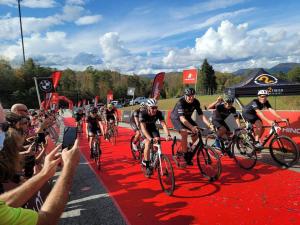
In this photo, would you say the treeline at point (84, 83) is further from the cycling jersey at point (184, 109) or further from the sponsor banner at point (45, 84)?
the cycling jersey at point (184, 109)

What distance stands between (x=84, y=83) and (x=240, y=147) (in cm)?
11427

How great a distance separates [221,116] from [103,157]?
4.84 metres

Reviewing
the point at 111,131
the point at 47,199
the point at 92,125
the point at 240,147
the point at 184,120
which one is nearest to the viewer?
the point at 47,199

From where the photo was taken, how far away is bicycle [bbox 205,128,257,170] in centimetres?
816

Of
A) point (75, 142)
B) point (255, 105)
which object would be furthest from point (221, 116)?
point (75, 142)

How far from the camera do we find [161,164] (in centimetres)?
667

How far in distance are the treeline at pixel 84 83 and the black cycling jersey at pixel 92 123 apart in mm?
64013

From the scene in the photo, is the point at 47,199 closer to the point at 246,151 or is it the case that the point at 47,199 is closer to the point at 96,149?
the point at 246,151

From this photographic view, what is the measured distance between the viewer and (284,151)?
809cm

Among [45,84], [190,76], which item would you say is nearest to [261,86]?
[190,76]

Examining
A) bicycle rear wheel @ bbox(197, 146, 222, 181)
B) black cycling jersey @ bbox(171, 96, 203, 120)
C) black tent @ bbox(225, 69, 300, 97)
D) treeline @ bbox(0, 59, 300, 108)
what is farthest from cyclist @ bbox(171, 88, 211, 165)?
treeline @ bbox(0, 59, 300, 108)

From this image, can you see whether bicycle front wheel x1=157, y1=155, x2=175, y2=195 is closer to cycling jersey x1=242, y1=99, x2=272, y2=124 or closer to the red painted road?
the red painted road

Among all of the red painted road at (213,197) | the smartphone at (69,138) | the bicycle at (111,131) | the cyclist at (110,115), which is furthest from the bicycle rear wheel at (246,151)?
the bicycle at (111,131)

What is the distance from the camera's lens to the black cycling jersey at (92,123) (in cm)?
1026
